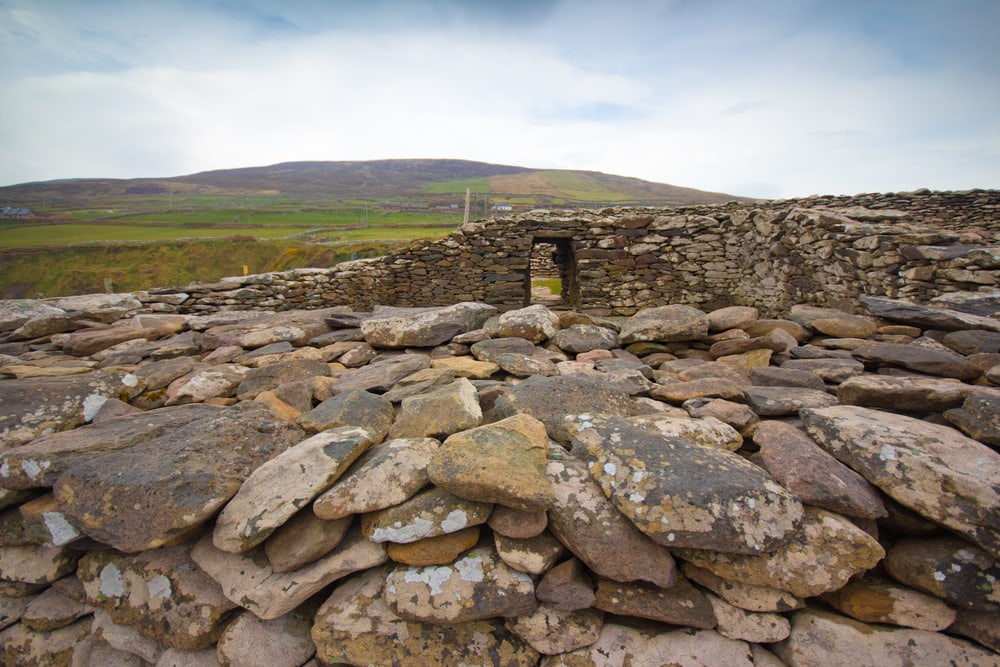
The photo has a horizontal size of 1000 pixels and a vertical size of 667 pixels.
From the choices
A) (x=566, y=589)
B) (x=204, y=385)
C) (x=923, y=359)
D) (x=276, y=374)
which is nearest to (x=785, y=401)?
(x=923, y=359)

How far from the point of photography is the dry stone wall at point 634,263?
25.6 ft

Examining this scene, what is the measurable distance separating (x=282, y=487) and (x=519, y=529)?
1.14 metres

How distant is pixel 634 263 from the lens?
35.6ft

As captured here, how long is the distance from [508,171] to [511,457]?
479 ft

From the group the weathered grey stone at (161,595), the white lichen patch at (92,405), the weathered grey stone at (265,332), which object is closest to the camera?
the weathered grey stone at (161,595)

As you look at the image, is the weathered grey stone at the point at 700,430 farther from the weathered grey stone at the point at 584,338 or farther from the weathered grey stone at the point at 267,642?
the weathered grey stone at the point at 267,642

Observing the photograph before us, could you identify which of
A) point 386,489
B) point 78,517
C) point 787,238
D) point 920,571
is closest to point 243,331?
point 78,517

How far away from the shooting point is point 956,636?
5.54 ft

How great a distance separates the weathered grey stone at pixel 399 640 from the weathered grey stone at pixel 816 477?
1.43m

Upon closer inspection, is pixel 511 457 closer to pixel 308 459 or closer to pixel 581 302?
pixel 308 459

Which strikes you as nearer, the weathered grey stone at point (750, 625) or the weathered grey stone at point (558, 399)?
the weathered grey stone at point (750, 625)

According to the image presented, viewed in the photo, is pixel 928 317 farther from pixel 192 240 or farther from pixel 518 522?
pixel 192 240

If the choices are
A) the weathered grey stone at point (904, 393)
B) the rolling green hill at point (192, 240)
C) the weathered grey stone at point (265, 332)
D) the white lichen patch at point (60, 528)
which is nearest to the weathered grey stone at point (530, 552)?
the weathered grey stone at point (904, 393)

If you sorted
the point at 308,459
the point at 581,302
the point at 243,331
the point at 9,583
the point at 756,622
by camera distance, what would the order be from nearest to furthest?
the point at 756,622 → the point at 308,459 → the point at 9,583 → the point at 243,331 → the point at 581,302
